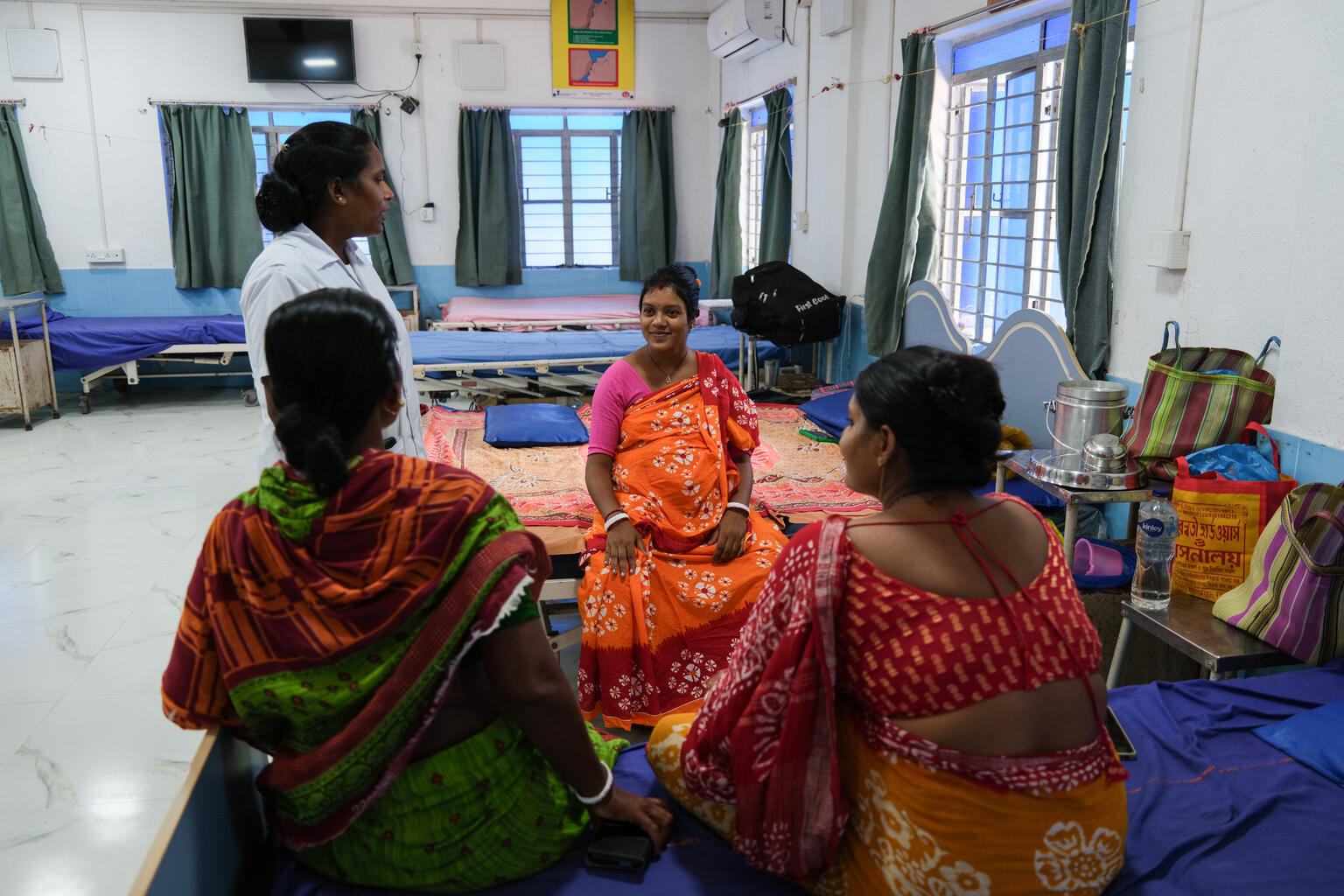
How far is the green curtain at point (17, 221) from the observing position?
729 centimetres

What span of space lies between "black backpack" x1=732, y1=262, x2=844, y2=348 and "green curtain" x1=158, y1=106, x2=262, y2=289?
14.0 feet

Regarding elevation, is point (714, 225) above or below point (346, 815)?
above

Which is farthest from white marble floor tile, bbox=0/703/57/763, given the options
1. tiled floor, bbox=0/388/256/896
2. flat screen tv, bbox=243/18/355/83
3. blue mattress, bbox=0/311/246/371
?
flat screen tv, bbox=243/18/355/83

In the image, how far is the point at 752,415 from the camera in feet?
9.53

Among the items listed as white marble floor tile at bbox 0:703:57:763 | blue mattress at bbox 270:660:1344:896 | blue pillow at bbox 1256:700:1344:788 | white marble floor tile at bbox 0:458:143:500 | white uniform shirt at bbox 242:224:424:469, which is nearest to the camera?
blue mattress at bbox 270:660:1344:896

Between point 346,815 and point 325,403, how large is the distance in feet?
1.82

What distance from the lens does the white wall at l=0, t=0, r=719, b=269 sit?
7457 mm

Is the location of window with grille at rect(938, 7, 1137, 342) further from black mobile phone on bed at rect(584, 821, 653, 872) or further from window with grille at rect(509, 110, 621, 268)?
window with grille at rect(509, 110, 621, 268)

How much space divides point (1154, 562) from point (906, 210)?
264 centimetres

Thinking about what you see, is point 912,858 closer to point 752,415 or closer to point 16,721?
point 752,415

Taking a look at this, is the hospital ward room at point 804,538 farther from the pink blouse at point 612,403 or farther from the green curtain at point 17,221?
the green curtain at point 17,221

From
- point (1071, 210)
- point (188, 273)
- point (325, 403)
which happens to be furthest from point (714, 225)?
point (325, 403)

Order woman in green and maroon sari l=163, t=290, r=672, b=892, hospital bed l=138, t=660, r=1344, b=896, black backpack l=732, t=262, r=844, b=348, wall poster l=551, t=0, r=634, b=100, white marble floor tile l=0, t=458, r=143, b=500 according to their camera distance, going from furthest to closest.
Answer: wall poster l=551, t=0, r=634, b=100 → black backpack l=732, t=262, r=844, b=348 → white marble floor tile l=0, t=458, r=143, b=500 → hospital bed l=138, t=660, r=1344, b=896 → woman in green and maroon sari l=163, t=290, r=672, b=892

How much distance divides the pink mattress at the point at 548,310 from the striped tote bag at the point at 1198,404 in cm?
449
